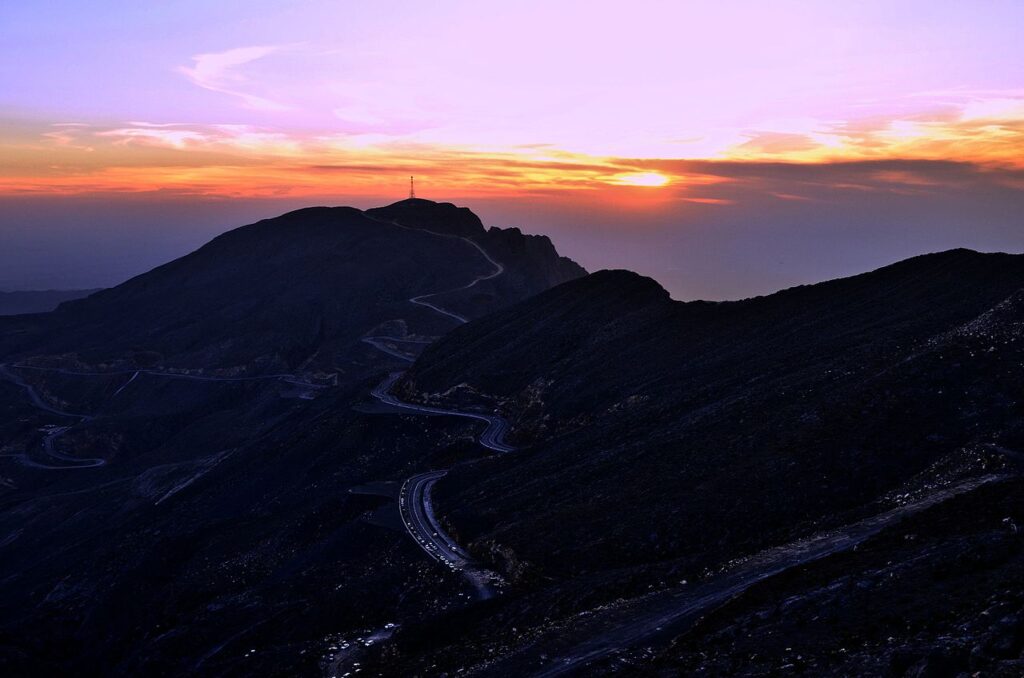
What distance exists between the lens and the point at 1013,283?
212ft

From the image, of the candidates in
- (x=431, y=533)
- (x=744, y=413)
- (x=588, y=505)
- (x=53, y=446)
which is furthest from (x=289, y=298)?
(x=588, y=505)

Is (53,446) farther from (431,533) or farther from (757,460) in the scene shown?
(757,460)

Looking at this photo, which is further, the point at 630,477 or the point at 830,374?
the point at 830,374

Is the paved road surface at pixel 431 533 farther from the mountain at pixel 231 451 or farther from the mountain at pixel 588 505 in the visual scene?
the mountain at pixel 231 451

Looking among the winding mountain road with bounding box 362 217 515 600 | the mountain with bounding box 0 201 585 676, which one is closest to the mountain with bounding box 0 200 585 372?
the mountain with bounding box 0 201 585 676

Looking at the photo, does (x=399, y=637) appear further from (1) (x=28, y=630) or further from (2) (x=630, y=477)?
(1) (x=28, y=630)

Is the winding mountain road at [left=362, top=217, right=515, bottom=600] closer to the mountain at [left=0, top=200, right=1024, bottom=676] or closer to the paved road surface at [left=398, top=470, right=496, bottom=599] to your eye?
the paved road surface at [left=398, top=470, right=496, bottom=599]

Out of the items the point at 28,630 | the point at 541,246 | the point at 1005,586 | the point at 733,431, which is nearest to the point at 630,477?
the point at 733,431

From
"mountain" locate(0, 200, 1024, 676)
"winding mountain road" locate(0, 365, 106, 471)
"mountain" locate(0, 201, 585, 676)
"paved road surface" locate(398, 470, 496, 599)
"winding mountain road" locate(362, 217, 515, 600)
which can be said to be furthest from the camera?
"winding mountain road" locate(0, 365, 106, 471)

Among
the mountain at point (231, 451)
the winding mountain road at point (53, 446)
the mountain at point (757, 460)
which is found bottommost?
the winding mountain road at point (53, 446)

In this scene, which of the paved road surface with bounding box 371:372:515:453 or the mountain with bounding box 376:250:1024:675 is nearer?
the mountain with bounding box 376:250:1024:675

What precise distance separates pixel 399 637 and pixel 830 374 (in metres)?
31.2

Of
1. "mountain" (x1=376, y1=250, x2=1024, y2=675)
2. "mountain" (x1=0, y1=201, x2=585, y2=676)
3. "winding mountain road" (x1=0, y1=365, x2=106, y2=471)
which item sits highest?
"mountain" (x1=376, y1=250, x2=1024, y2=675)

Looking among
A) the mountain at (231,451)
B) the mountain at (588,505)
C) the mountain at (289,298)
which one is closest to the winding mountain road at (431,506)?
the mountain at (588,505)
